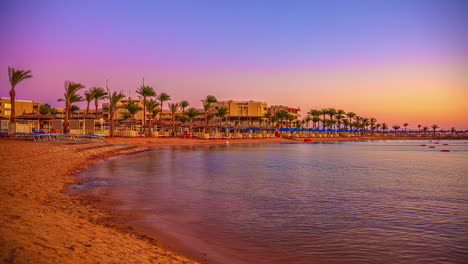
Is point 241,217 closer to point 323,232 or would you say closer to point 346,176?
point 323,232

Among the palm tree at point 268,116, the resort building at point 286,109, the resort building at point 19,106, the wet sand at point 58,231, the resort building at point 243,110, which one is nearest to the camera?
the wet sand at point 58,231

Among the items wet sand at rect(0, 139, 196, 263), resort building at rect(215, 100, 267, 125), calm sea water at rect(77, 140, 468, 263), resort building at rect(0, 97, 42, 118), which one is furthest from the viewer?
resort building at rect(215, 100, 267, 125)

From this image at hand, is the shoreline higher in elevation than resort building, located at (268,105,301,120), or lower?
lower

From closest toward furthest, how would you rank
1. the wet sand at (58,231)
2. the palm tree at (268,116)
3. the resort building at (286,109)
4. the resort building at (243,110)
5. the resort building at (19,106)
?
1. the wet sand at (58,231)
2. the resort building at (19,106)
3. the palm tree at (268,116)
4. the resort building at (243,110)
5. the resort building at (286,109)

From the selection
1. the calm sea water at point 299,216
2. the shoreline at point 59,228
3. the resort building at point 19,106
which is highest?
the resort building at point 19,106

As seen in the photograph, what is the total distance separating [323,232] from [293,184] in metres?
7.36

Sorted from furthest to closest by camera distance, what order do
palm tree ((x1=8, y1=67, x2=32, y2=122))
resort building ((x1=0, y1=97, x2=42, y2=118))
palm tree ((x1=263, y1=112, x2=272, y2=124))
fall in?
1. palm tree ((x1=263, y1=112, x2=272, y2=124))
2. resort building ((x1=0, y1=97, x2=42, y2=118))
3. palm tree ((x1=8, y1=67, x2=32, y2=122))

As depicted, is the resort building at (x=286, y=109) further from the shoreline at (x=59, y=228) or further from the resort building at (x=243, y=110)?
the shoreline at (x=59, y=228)

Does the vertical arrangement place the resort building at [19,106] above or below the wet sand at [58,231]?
above

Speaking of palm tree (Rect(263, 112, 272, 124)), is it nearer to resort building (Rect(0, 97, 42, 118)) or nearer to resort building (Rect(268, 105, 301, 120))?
resort building (Rect(268, 105, 301, 120))

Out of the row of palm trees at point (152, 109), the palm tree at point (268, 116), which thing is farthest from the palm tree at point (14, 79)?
the palm tree at point (268, 116)

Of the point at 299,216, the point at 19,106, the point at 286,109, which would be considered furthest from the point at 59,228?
the point at 286,109

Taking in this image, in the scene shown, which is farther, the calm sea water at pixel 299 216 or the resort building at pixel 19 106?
the resort building at pixel 19 106

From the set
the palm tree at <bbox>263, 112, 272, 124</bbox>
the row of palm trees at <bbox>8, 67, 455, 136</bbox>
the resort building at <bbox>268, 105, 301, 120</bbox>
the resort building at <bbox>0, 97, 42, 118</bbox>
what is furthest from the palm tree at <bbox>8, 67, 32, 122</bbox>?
the resort building at <bbox>268, 105, 301, 120</bbox>
